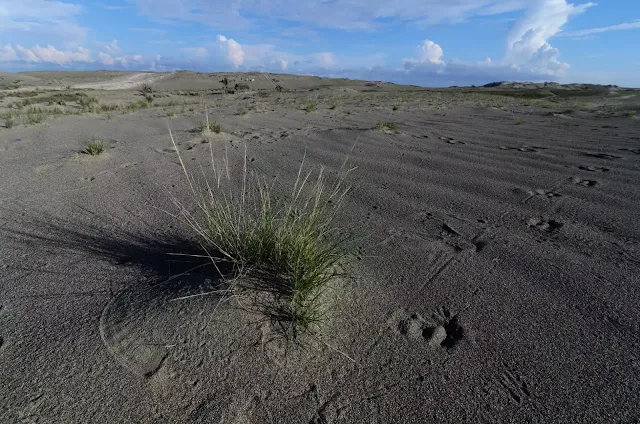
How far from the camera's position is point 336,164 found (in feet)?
14.0

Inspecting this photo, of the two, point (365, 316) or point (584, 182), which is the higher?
point (584, 182)

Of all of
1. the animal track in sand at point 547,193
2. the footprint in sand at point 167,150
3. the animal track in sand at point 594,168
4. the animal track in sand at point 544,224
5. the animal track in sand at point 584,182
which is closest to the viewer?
the animal track in sand at point 544,224

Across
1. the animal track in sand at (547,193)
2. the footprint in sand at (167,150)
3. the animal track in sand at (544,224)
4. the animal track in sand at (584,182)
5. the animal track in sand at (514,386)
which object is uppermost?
the animal track in sand at (584,182)

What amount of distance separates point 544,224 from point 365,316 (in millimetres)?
1713

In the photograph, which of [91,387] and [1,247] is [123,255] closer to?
[1,247]

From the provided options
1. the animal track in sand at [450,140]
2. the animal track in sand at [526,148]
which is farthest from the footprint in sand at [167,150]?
the animal track in sand at [526,148]

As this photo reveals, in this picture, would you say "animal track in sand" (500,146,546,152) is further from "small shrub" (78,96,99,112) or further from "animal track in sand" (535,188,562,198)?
"small shrub" (78,96,99,112)

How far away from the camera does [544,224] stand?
8.76 feet

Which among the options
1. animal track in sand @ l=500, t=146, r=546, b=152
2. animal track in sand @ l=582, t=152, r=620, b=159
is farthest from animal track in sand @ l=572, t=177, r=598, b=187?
animal track in sand @ l=500, t=146, r=546, b=152

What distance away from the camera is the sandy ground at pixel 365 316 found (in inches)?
50.6

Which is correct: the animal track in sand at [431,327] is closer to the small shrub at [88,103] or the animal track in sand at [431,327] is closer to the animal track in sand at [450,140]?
the animal track in sand at [450,140]

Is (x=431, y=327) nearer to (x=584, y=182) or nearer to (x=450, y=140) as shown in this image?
(x=584, y=182)

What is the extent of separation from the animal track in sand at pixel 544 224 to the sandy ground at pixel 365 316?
0.8 inches

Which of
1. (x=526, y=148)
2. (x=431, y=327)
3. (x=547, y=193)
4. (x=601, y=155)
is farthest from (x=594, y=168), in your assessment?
(x=431, y=327)
